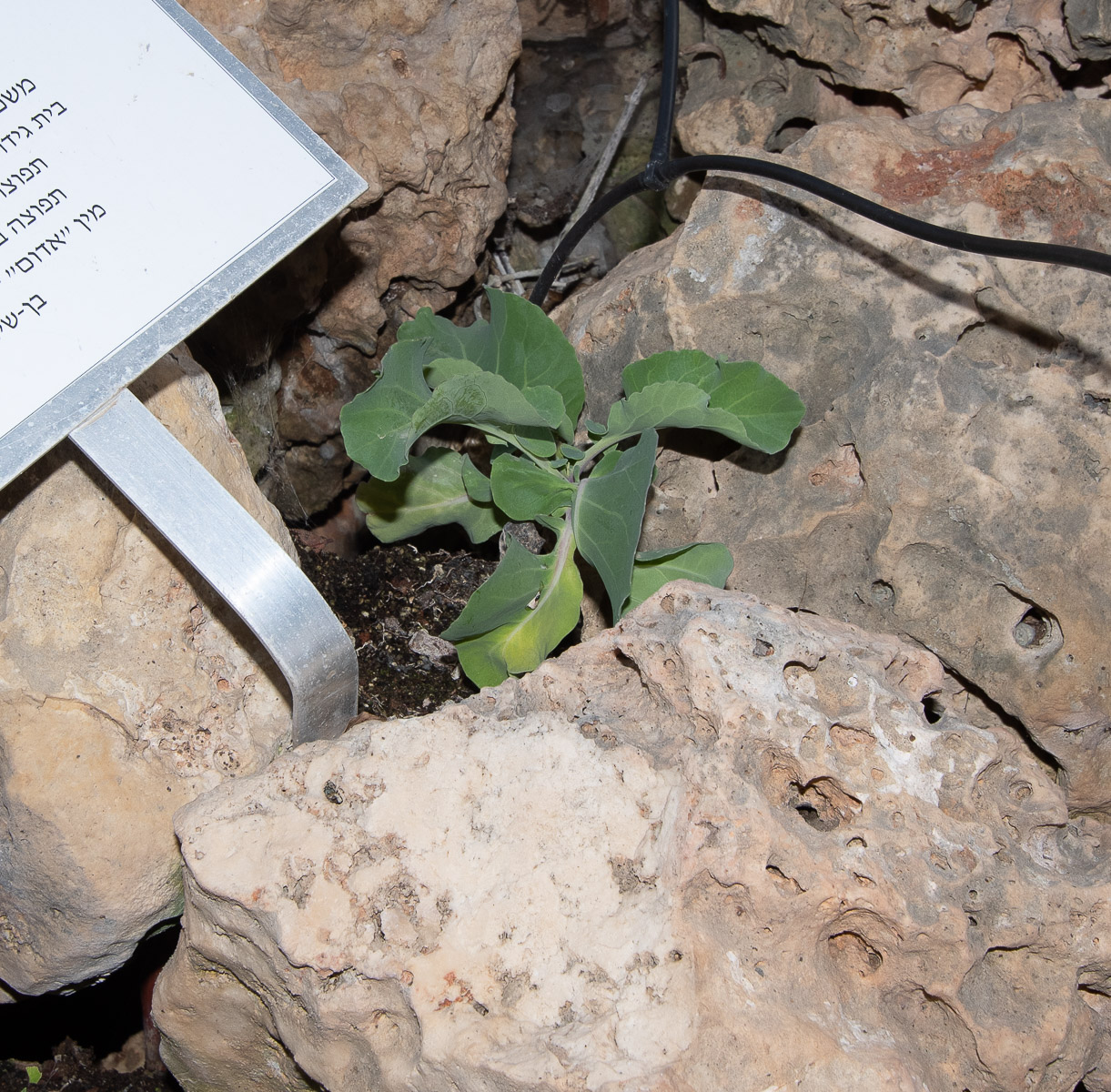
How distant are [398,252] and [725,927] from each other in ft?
4.71

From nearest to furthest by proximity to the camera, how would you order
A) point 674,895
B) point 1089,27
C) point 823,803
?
point 674,895 < point 823,803 < point 1089,27

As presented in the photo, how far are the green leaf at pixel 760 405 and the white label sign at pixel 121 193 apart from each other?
0.65 m

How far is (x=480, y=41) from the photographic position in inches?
72.0

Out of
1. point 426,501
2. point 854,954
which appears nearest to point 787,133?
point 426,501

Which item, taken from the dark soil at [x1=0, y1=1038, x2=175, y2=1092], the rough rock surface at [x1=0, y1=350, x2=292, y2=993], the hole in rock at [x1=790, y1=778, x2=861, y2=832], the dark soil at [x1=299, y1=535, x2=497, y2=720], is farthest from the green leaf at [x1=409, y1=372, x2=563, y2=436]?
the dark soil at [x1=0, y1=1038, x2=175, y2=1092]

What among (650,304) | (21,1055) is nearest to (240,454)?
(650,304)

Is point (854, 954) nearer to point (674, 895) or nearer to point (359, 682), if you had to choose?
point (674, 895)

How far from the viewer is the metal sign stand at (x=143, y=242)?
4.07 feet

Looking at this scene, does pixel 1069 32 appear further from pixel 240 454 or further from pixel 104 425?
pixel 104 425

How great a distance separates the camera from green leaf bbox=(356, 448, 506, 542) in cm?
179

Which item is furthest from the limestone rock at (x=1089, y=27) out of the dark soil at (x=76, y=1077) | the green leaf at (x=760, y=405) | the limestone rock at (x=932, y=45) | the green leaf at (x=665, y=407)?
the dark soil at (x=76, y=1077)

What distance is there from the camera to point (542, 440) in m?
1.70

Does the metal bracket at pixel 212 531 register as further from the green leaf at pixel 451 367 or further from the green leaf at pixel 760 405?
the green leaf at pixel 760 405

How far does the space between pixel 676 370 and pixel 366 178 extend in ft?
2.42
